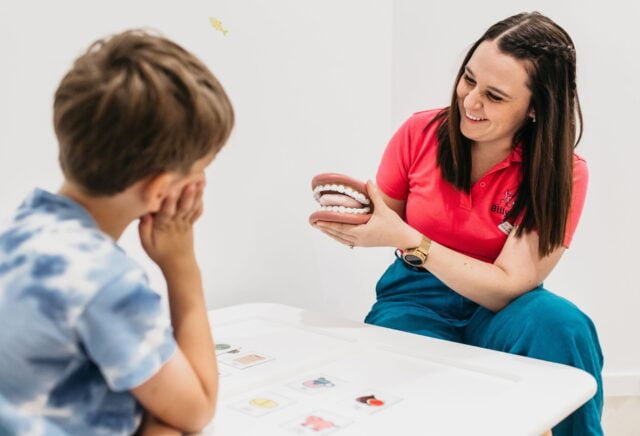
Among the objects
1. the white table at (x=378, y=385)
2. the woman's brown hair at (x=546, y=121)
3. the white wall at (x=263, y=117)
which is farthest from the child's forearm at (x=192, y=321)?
the woman's brown hair at (x=546, y=121)

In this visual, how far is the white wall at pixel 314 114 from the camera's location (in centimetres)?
116

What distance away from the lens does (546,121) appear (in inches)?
51.4

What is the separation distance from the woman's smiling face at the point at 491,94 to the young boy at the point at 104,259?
2.28 feet

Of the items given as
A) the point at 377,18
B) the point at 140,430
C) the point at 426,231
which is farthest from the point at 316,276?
the point at 140,430

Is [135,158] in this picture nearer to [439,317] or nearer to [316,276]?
[439,317]

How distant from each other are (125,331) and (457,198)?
2.90 ft

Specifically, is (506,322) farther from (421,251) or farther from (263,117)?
(263,117)

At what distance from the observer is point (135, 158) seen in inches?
26.6

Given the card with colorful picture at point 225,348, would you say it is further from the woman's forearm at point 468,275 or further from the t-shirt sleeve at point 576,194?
the t-shirt sleeve at point 576,194

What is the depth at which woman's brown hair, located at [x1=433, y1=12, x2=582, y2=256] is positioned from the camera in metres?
1.27

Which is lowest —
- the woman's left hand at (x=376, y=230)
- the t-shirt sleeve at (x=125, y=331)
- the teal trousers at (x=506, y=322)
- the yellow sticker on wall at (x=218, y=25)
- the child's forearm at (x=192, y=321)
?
the teal trousers at (x=506, y=322)

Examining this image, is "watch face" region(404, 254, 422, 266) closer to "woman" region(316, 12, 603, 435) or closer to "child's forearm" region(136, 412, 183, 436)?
"woman" region(316, 12, 603, 435)

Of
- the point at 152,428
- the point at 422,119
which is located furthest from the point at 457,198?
the point at 152,428

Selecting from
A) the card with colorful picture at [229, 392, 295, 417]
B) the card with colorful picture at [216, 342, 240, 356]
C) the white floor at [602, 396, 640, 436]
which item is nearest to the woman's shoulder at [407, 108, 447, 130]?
the card with colorful picture at [216, 342, 240, 356]
